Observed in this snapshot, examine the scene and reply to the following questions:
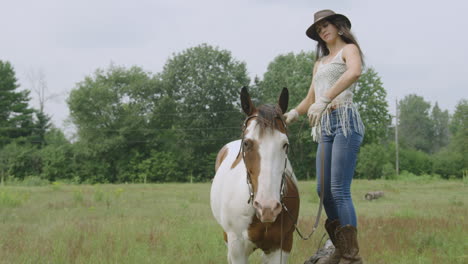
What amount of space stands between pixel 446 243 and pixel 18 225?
697 cm

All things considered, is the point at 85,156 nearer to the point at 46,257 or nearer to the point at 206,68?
the point at 206,68

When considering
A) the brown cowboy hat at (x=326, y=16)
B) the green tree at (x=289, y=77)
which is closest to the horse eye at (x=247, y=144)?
the brown cowboy hat at (x=326, y=16)

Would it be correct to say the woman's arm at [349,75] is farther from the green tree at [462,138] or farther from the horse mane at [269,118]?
the green tree at [462,138]

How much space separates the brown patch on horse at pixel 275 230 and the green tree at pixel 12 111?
4308 centimetres

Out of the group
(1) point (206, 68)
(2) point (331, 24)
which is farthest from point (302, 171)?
(2) point (331, 24)

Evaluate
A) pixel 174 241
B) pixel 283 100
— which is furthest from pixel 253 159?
pixel 174 241

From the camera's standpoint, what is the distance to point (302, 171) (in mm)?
36781

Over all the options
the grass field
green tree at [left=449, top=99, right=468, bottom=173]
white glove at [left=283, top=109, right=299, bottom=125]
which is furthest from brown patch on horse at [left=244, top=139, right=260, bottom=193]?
green tree at [left=449, top=99, right=468, bottom=173]

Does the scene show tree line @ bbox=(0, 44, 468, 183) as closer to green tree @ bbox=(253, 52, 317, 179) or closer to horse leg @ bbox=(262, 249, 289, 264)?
green tree @ bbox=(253, 52, 317, 179)

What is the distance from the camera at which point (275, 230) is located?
2.98 metres

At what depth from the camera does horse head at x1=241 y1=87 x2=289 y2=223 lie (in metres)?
2.37

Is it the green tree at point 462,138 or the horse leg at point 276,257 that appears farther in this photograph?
the green tree at point 462,138

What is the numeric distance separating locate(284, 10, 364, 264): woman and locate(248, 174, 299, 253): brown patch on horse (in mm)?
334

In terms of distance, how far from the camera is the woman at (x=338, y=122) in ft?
9.75
